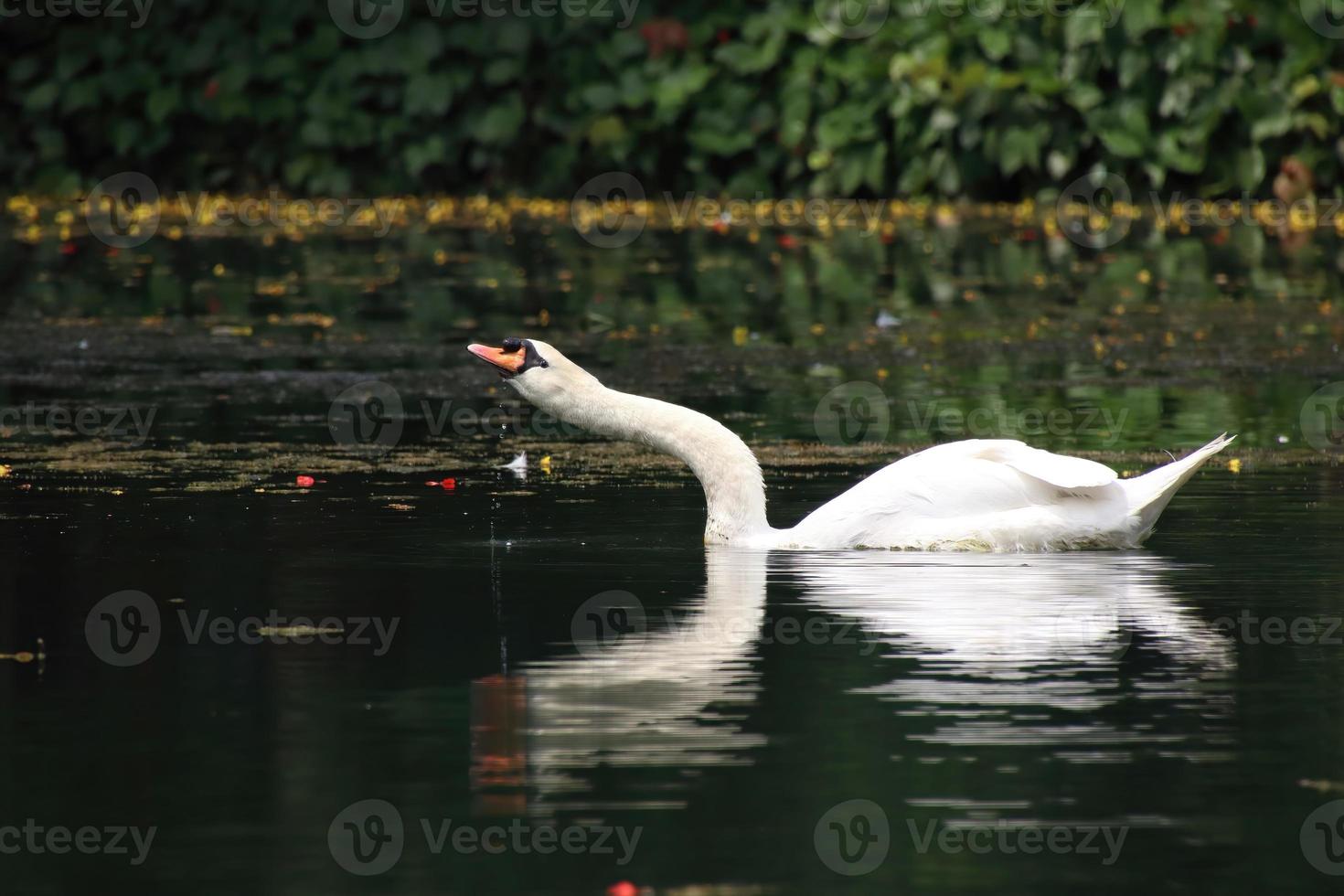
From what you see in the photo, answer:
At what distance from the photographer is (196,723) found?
220 inches

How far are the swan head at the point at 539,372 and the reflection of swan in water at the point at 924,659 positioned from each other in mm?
769

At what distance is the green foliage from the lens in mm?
23172

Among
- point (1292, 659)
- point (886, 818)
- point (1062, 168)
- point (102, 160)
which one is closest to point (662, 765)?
point (886, 818)

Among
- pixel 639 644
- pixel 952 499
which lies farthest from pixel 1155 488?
pixel 639 644

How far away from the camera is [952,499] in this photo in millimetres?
7887

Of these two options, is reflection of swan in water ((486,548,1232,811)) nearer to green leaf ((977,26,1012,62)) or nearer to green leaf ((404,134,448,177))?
green leaf ((977,26,1012,62))

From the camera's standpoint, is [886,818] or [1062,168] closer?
[886,818]

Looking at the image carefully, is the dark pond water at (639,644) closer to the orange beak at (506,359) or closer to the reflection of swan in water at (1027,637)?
the reflection of swan in water at (1027,637)

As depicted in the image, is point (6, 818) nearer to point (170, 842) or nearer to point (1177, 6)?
point (170, 842)

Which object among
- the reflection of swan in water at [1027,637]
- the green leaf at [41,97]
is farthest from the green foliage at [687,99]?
the reflection of swan in water at [1027,637]

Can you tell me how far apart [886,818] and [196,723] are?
1.66 meters

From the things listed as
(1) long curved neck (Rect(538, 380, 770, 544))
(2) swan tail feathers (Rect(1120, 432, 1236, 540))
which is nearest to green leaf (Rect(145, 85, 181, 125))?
(1) long curved neck (Rect(538, 380, 770, 544))

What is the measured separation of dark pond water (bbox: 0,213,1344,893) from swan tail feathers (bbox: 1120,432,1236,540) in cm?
12

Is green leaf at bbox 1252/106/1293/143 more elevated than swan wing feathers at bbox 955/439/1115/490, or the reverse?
green leaf at bbox 1252/106/1293/143
